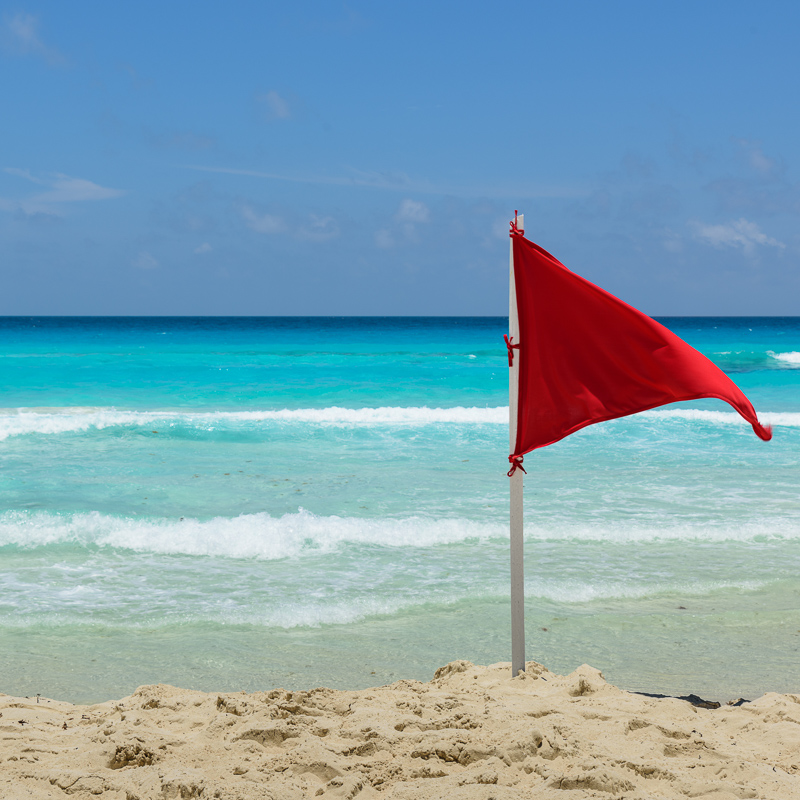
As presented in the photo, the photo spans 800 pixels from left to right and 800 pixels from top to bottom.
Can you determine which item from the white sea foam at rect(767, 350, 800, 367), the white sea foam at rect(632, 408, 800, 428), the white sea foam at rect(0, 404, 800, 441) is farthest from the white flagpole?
the white sea foam at rect(767, 350, 800, 367)

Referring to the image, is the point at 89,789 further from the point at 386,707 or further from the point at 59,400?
the point at 59,400

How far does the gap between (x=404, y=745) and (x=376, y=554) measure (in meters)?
3.73

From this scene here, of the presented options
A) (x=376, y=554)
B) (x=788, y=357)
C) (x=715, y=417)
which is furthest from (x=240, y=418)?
(x=788, y=357)

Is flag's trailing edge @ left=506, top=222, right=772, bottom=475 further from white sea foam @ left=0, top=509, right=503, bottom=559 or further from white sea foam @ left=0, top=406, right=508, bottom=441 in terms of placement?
white sea foam @ left=0, top=406, right=508, bottom=441

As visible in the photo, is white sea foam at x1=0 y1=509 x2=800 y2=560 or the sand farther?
white sea foam at x1=0 y1=509 x2=800 y2=560

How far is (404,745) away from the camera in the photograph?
3381 millimetres

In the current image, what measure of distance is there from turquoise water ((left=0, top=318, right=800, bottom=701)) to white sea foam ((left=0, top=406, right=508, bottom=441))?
195mm

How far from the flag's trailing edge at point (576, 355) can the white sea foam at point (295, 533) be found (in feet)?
12.1

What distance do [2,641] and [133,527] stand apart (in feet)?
8.75

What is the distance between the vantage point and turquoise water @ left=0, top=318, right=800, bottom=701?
4910 mm

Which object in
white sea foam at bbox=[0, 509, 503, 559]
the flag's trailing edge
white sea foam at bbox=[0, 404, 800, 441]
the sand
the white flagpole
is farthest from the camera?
white sea foam at bbox=[0, 404, 800, 441]

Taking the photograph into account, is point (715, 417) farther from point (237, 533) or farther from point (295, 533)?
point (237, 533)

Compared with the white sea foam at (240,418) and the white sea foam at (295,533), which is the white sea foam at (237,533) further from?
the white sea foam at (240,418)

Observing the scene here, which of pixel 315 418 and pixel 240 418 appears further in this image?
pixel 240 418
